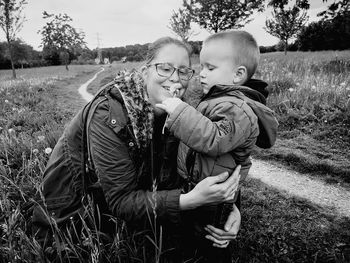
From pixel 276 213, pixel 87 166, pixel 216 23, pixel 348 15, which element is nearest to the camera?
pixel 87 166

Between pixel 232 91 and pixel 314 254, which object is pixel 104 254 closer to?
pixel 232 91

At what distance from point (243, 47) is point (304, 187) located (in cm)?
210

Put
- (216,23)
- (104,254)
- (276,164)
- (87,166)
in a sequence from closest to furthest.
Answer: (104,254)
(87,166)
(276,164)
(216,23)

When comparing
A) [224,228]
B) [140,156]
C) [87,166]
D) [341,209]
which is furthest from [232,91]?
[341,209]

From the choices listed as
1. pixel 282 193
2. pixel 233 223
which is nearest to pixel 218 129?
pixel 233 223

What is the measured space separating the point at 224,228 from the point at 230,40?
4.78 feet

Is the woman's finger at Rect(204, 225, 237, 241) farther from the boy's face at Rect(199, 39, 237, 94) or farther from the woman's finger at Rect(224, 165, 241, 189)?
the boy's face at Rect(199, 39, 237, 94)

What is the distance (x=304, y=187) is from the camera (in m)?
3.15

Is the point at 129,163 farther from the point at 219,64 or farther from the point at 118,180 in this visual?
the point at 219,64

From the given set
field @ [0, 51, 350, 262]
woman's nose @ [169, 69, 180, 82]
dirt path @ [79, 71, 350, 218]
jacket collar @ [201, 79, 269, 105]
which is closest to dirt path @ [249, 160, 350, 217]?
dirt path @ [79, 71, 350, 218]

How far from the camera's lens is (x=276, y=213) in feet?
8.54

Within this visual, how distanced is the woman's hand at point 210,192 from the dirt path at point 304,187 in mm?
1765

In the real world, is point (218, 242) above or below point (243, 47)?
below

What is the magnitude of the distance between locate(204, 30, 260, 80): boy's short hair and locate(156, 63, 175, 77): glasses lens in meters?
0.47
